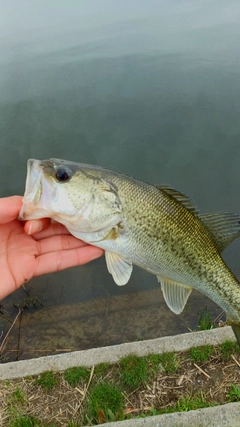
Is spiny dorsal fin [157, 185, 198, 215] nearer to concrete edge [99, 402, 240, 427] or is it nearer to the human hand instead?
the human hand

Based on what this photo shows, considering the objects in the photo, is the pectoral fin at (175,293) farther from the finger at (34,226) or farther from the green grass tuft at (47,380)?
the green grass tuft at (47,380)

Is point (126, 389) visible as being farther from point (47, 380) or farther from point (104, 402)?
point (47, 380)

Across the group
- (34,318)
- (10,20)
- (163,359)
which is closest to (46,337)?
(34,318)

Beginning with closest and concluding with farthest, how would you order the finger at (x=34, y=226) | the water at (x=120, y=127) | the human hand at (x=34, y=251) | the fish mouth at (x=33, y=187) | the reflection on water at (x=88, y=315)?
the fish mouth at (x=33, y=187), the finger at (x=34, y=226), the human hand at (x=34, y=251), the reflection on water at (x=88, y=315), the water at (x=120, y=127)

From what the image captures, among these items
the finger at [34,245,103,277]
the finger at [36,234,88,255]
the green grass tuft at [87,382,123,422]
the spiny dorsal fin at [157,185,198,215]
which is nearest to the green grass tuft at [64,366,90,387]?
the green grass tuft at [87,382,123,422]

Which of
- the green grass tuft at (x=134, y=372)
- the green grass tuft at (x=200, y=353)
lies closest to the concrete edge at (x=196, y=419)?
the green grass tuft at (x=134, y=372)
